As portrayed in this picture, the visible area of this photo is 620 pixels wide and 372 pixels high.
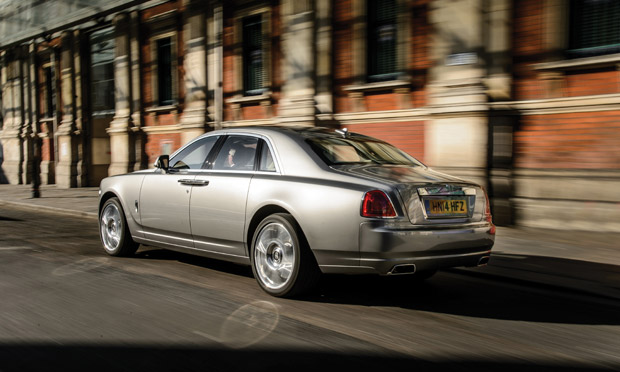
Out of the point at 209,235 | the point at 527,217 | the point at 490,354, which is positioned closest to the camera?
the point at 490,354

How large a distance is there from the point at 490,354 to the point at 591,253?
442 centimetres

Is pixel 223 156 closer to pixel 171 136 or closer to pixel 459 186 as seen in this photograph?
pixel 459 186

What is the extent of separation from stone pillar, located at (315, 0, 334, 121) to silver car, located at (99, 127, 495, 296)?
23.5 feet

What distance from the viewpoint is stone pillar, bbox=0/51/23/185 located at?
25438mm

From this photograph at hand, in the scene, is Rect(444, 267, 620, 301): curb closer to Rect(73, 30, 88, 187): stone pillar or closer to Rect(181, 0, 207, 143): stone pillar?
Rect(181, 0, 207, 143): stone pillar

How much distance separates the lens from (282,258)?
4.94 meters

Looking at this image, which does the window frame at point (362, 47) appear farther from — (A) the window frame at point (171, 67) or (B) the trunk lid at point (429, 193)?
(B) the trunk lid at point (429, 193)

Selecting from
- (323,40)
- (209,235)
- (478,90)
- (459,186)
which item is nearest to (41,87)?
(323,40)

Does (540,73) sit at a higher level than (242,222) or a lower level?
higher

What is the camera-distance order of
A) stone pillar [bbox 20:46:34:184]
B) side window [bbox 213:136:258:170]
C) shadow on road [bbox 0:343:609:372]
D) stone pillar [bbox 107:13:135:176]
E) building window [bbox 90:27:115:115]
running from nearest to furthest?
1. shadow on road [bbox 0:343:609:372]
2. side window [bbox 213:136:258:170]
3. stone pillar [bbox 107:13:135:176]
4. building window [bbox 90:27:115:115]
5. stone pillar [bbox 20:46:34:184]

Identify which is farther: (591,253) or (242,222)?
(591,253)

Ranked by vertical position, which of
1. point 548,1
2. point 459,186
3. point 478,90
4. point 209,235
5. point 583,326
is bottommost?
point 583,326

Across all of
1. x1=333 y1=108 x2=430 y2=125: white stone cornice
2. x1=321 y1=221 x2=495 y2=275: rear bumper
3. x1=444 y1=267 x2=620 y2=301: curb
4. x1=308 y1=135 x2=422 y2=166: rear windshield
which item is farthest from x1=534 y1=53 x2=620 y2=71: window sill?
x1=321 y1=221 x2=495 y2=275: rear bumper

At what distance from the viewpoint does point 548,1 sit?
9688mm
